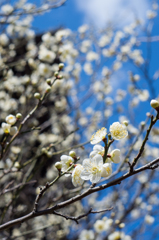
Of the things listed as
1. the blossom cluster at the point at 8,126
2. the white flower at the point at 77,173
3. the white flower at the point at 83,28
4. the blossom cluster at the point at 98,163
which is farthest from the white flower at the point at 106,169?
the white flower at the point at 83,28

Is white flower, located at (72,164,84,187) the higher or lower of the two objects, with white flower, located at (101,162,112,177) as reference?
higher

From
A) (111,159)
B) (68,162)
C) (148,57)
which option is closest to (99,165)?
(111,159)

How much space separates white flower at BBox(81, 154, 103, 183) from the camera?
39.5 inches

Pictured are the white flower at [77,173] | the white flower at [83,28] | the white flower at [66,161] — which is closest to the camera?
the white flower at [77,173]

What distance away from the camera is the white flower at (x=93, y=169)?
100 centimetres

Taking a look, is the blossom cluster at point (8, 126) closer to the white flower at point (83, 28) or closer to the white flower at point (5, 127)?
the white flower at point (5, 127)

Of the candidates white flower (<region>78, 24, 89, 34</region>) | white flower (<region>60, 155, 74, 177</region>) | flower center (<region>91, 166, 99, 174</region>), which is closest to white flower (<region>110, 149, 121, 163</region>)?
flower center (<region>91, 166, 99, 174</region>)

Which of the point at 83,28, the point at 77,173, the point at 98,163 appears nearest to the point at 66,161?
the point at 77,173

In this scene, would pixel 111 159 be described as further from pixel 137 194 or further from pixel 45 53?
pixel 137 194

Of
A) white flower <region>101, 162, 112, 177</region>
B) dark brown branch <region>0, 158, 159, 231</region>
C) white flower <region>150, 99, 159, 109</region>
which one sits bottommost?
dark brown branch <region>0, 158, 159, 231</region>

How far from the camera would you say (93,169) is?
101cm

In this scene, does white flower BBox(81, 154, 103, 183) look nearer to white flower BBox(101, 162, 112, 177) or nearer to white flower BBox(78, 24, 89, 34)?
white flower BBox(101, 162, 112, 177)

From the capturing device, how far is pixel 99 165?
1008 millimetres

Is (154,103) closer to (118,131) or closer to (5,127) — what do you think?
(118,131)
